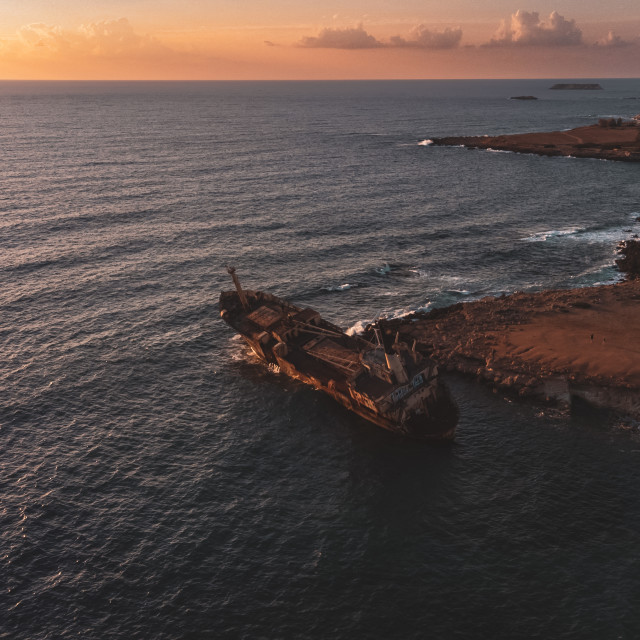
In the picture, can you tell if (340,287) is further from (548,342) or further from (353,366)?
(548,342)

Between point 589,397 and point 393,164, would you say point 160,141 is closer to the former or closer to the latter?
point 393,164

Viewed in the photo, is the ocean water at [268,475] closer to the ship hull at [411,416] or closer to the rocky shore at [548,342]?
the ship hull at [411,416]

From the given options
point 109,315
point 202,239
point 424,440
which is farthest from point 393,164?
point 424,440

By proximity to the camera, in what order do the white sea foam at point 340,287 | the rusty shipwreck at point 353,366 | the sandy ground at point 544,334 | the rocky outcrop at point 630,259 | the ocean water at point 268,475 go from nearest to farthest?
the ocean water at point 268,475
the rusty shipwreck at point 353,366
the sandy ground at point 544,334
the white sea foam at point 340,287
the rocky outcrop at point 630,259

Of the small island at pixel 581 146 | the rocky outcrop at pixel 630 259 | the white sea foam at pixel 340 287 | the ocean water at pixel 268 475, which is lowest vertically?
the ocean water at pixel 268 475

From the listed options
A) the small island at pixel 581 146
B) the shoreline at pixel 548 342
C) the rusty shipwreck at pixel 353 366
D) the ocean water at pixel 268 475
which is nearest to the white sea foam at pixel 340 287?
the ocean water at pixel 268 475

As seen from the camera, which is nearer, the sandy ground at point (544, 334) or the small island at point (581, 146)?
the sandy ground at point (544, 334)

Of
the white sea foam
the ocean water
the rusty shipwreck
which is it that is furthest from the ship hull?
the white sea foam
